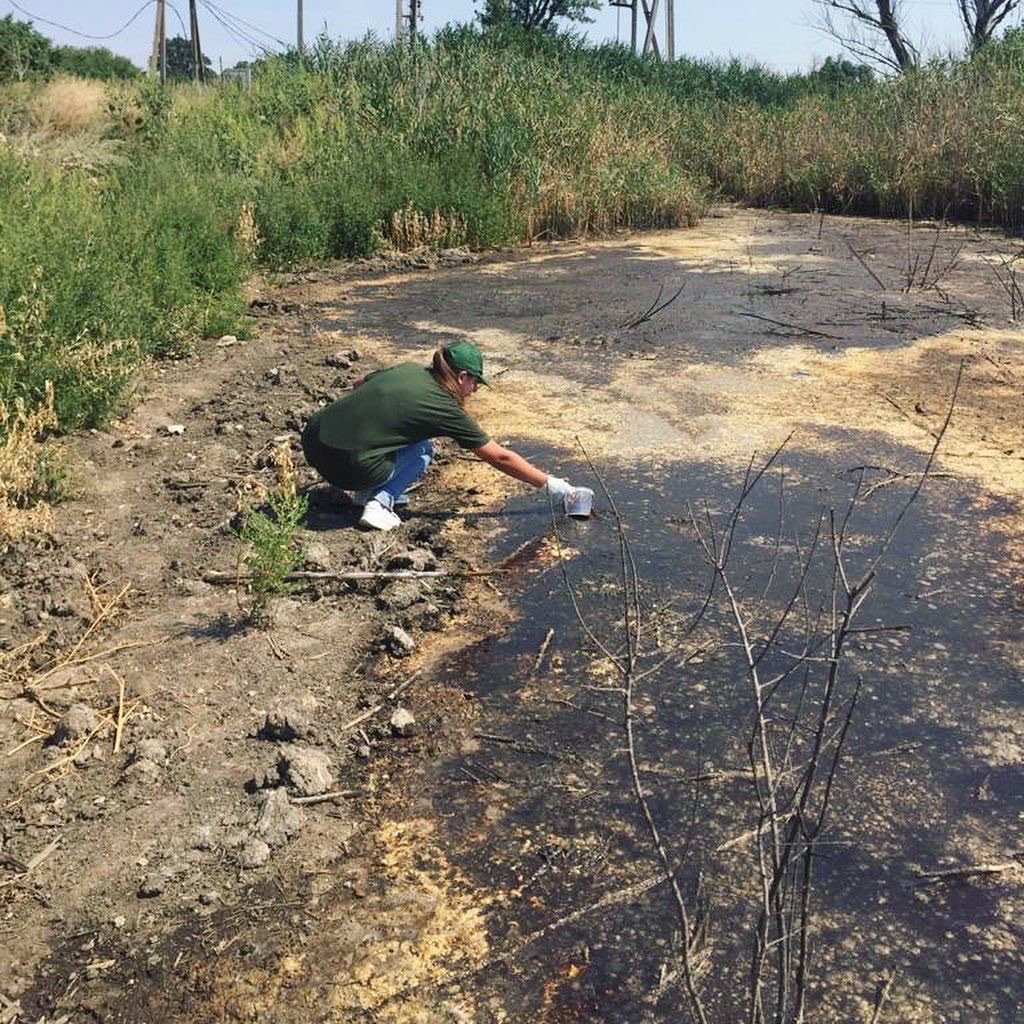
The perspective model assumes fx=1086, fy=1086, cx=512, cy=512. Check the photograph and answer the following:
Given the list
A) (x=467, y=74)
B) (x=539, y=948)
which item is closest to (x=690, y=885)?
(x=539, y=948)

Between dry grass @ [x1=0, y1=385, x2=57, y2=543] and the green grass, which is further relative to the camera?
the green grass

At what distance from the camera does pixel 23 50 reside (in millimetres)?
30016

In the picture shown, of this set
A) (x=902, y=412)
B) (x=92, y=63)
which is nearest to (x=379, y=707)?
(x=902, y=412)

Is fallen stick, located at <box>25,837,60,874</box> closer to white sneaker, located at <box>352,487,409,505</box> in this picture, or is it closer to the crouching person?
the crouching person

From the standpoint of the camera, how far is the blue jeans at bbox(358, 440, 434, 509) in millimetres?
5359

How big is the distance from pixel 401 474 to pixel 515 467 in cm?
61

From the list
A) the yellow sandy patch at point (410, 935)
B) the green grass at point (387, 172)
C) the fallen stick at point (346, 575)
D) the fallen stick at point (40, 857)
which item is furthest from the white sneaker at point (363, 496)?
the fallen stick at point (40, 857)

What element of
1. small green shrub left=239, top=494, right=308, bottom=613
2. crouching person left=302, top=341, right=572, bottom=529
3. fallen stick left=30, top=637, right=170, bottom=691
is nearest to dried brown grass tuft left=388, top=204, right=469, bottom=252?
crouching person left=302, top=341, right=572, bottom=529

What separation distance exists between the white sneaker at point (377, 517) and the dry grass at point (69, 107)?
17721 mm

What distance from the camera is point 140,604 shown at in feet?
15.0

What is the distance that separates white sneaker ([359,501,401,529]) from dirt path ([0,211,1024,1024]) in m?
0.11

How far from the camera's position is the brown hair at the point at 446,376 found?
17.0 ft

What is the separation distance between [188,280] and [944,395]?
19.1ft

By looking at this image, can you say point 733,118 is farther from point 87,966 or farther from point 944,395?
point 87,966
